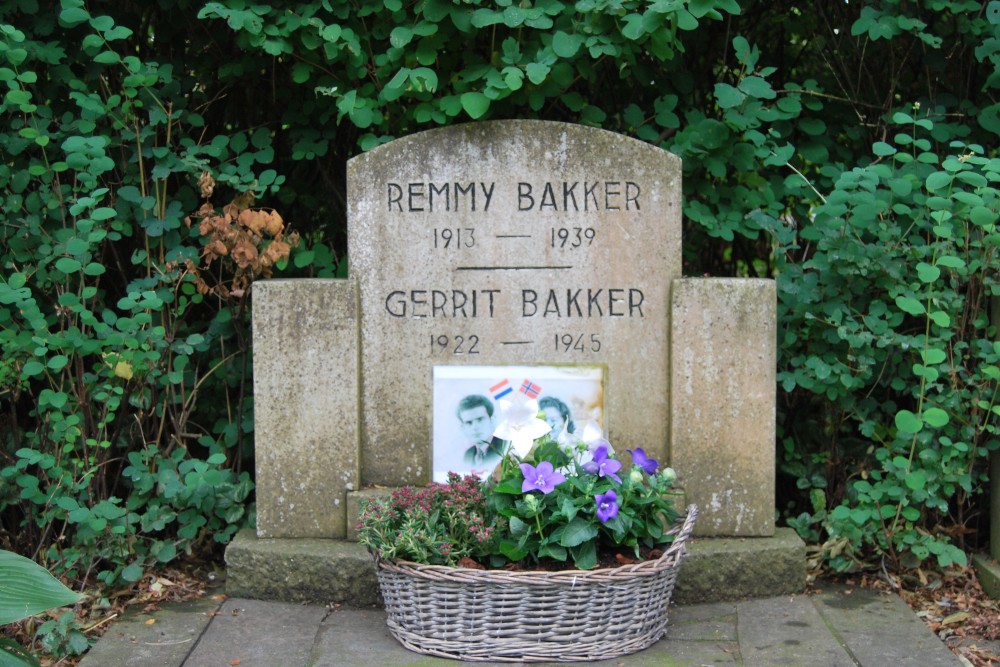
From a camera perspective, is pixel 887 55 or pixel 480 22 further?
pixel 887 55

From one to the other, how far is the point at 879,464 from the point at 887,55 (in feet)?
5.73

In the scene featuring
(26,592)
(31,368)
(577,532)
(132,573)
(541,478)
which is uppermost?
(31,368)

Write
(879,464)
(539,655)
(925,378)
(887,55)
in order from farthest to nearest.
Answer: (887,55) < (879,464) < (925,378) < (539,655)

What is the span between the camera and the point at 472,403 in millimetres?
3891

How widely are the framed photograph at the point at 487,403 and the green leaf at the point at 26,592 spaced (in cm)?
138

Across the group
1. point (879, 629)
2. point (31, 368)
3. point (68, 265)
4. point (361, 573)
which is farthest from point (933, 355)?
point (31, 368)

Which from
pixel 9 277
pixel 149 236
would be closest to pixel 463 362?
pixel 149 236

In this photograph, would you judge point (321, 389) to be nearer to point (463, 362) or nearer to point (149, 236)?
point (463, 362)

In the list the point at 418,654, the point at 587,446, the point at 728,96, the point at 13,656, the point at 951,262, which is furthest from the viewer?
the point at 728,96

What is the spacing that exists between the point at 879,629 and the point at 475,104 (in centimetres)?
219

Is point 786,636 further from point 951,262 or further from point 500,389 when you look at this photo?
point 951,262

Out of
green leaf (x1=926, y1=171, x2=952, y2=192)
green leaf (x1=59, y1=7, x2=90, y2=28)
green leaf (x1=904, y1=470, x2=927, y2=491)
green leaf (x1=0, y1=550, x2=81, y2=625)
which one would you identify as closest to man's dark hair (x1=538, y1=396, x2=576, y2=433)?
green leaf (x1=904, y1=470, x2=927, y2=491)

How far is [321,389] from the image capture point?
12.6ft

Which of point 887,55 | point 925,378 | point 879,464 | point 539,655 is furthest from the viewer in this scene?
point 887,55
